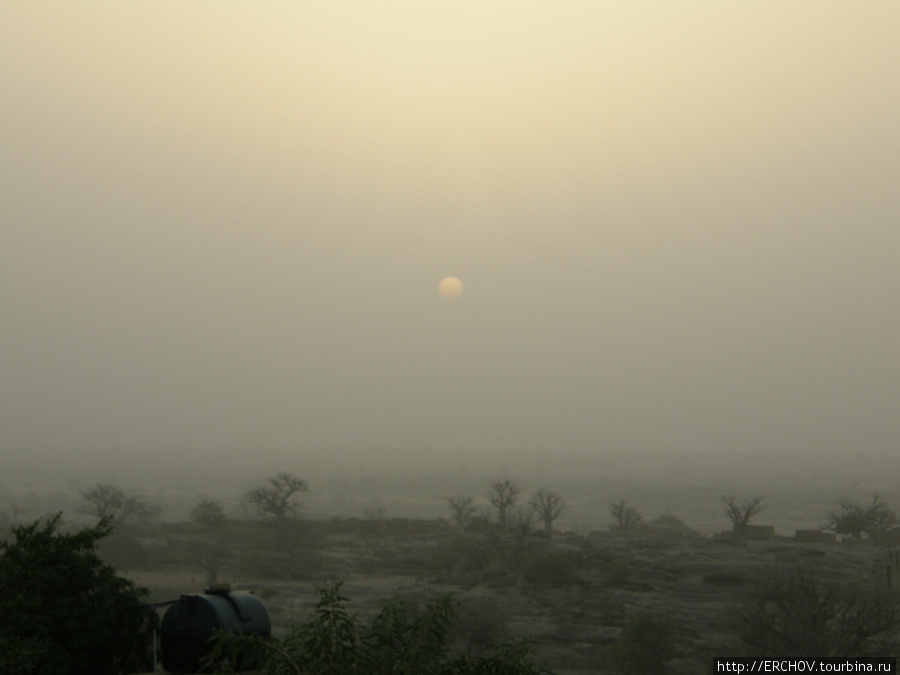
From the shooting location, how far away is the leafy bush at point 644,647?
27.8 m

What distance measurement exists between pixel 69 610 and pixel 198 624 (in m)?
2.70

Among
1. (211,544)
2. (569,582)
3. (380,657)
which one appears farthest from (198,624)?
(211,544)

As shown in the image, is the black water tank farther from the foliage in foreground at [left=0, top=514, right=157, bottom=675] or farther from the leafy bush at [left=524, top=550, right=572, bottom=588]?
the leafy bush at [left=524, top=550, right=572, bottom=588]

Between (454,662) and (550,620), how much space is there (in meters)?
26.4

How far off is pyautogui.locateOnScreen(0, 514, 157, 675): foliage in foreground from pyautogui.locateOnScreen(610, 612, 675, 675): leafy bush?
59.2ft

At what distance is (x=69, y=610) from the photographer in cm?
1539

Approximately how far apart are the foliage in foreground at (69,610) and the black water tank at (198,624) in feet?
3.53

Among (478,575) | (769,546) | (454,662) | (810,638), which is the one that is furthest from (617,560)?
(454,662)

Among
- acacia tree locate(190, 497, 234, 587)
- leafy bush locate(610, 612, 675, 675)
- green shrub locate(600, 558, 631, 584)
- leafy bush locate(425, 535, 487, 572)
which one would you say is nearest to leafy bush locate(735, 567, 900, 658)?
leafy bush locate(610, 612, 675, 675)

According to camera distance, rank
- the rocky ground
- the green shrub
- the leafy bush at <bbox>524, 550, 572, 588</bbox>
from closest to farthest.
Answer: the rocky ground, the green shrub, the leafy bush at <bbox>524, 550, 572, 588</bbox>

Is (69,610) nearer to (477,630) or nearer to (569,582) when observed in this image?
(477,630)

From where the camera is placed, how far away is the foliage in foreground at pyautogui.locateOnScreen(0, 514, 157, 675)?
14.6 meters

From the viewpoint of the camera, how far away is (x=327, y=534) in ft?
203

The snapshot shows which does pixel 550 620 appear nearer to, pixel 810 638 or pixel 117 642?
pixel 810 638
